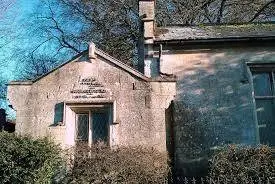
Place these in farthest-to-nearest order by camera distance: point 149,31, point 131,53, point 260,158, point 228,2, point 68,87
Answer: point 228,2 → point 131,53 → point 149,31 → point 68,87 → point 260,158

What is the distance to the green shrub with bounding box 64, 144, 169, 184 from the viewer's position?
11070 mm

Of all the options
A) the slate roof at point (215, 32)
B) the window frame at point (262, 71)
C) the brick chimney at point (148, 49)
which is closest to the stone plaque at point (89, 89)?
the brick chimney at point (148, 49)

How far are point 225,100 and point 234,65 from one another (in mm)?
1262

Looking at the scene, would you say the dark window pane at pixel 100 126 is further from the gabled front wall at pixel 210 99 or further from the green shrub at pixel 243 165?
the green shrub at pixel 243 165

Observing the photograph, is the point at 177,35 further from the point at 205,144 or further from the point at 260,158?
the point at 260,158

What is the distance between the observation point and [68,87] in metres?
13.0

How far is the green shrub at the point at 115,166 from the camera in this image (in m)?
11.1

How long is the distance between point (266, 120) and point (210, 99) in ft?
6.44

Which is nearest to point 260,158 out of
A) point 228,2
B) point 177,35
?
point 177,35

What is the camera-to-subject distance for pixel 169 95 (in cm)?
1279

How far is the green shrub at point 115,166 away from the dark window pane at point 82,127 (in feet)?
3.82

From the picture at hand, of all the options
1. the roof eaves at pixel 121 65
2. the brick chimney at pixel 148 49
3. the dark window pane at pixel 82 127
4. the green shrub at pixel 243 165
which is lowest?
the green shrub at pixel 243 165

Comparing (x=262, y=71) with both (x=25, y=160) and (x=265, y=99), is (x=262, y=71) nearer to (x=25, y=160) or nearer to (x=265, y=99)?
(x=265, y=99)

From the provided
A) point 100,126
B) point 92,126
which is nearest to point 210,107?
point 100,126
